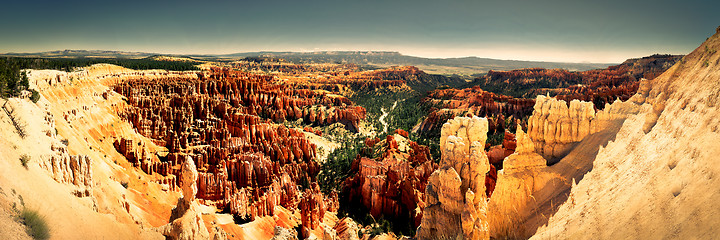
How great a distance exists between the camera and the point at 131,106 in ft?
123

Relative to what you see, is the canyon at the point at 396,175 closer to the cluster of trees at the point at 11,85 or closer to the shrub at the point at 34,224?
the shrub at the point at 34,224

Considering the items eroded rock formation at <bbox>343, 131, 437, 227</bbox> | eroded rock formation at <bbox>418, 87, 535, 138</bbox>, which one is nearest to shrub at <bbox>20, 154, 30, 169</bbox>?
eroded rock formation at <bbox>343, 131, 437, 227</bbox>

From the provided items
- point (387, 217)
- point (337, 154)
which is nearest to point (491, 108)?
point (337, 154)

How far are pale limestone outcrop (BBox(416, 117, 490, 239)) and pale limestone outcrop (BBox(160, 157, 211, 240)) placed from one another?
34.4 ft

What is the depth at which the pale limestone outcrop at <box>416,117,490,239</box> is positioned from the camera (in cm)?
1523

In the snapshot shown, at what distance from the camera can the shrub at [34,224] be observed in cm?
754

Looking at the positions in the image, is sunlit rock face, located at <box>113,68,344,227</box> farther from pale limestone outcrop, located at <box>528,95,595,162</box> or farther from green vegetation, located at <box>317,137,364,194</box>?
pale limestone outcrop, located at <box>528,95,595,162</box>

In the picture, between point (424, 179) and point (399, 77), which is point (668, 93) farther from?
point (399, 77)

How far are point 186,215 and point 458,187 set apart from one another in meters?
11.8

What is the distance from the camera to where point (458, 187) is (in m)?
15.3

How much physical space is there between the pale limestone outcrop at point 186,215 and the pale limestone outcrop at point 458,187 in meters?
10.5

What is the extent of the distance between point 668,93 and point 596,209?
19.5 ft

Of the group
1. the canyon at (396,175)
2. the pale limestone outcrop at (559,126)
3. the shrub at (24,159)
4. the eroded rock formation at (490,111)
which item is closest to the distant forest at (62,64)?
the canyon at (396,175)

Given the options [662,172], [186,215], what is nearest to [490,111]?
[662,172]
